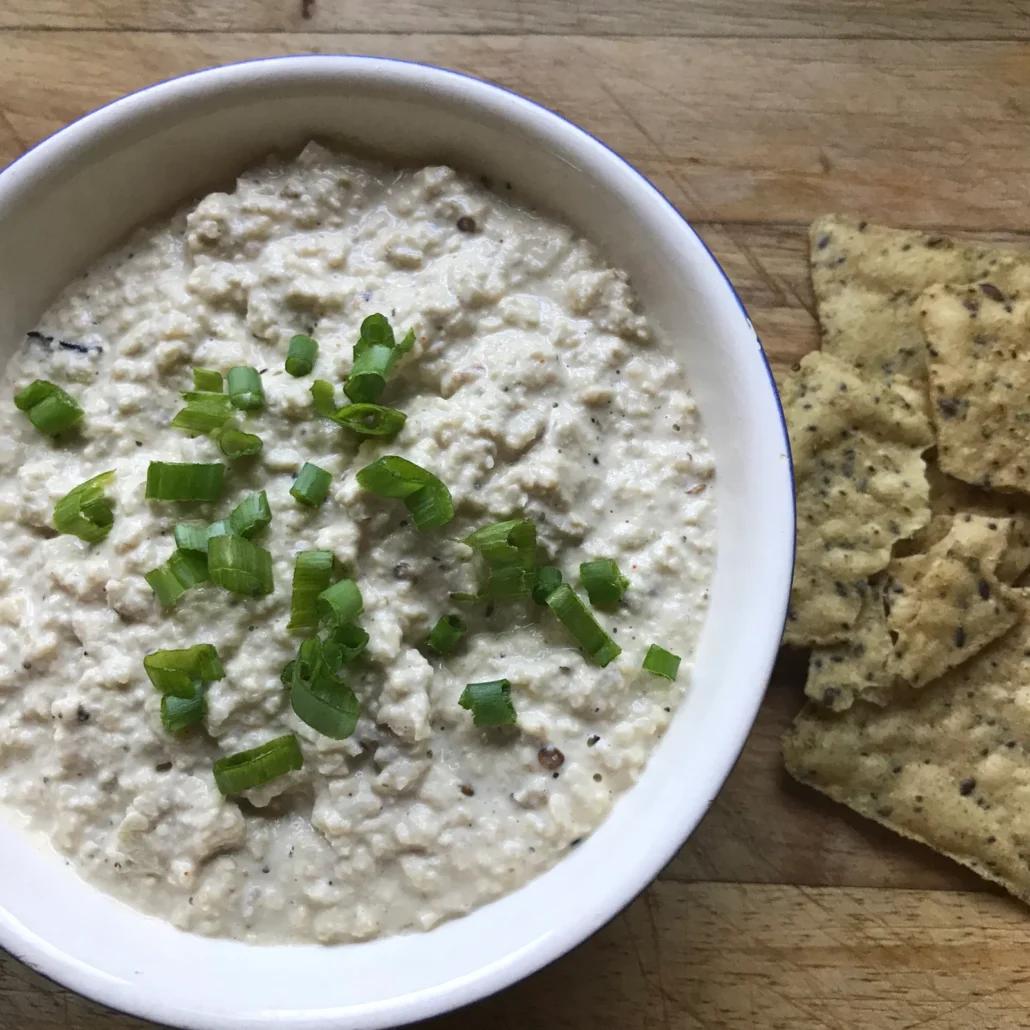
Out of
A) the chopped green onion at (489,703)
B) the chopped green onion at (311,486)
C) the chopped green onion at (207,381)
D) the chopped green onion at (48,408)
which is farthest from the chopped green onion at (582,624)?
the chopped green onion at (48,408)

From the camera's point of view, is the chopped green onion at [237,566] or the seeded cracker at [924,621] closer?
the chopped green onion at [237,566]

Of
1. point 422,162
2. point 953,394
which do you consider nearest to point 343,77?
point 422,162

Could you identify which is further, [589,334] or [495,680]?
[589,334]

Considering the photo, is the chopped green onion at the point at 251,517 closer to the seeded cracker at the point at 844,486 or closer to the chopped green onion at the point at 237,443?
the chopped green onion at the point at 237,443

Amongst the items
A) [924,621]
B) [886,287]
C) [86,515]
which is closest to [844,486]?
[924,621]

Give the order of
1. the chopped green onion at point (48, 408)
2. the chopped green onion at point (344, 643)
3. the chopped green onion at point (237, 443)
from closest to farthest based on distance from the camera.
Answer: the chopped green onion at point (344, 643), the chopped green onion at point (237, 443), the chopped green onion at point (48, 408)

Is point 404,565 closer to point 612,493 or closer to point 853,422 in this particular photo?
point 612,493

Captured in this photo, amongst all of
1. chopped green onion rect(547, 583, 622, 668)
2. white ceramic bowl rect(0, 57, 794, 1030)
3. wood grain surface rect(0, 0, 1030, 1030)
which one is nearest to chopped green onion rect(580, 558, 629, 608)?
chopped green onion rect(547, 583, 622, 668)
